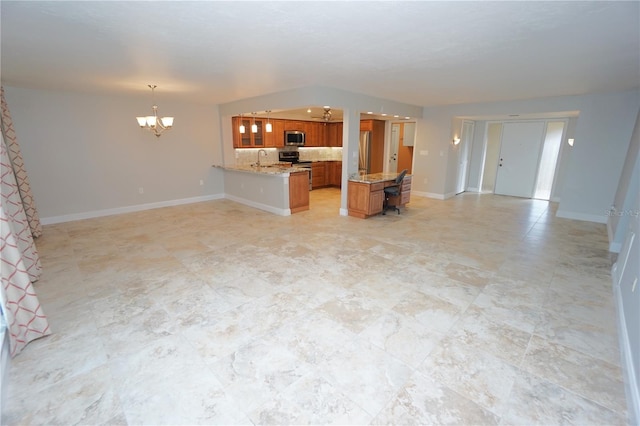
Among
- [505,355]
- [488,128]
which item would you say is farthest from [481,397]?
[488,128]

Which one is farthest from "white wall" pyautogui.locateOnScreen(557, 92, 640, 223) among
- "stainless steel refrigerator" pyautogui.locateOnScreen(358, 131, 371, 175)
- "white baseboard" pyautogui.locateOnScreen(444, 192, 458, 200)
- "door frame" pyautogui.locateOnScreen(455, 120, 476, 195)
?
A: "stainless steel refrigerator" pyautogui.locateOnScreen(358, 131, 371, 175)

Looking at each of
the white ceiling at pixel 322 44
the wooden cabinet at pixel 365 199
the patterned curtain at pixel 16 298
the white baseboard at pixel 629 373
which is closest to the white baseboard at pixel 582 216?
the white ceiling at pixel 322 44

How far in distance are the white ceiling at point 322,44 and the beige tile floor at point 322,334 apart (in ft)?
7.82

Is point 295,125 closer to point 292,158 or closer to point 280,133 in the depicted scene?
point 280,133

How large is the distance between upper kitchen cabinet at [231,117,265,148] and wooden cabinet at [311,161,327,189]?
1.85 meters

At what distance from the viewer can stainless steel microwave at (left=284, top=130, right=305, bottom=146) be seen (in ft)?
27.5

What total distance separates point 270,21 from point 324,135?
765 cm

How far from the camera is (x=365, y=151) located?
923 cm

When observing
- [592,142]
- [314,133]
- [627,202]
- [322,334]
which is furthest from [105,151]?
[592,142]

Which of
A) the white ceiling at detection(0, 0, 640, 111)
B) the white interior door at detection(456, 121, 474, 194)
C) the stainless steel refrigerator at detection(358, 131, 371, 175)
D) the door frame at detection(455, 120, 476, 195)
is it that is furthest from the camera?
the stainless steel refrigerator at detection(358, 131, 371, 175)

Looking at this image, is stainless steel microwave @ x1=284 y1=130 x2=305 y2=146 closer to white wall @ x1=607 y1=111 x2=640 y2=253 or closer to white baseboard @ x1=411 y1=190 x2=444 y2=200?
white baseboard @ x1=411 y1=190 x2=444 y2=200

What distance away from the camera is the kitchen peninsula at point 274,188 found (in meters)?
5.91

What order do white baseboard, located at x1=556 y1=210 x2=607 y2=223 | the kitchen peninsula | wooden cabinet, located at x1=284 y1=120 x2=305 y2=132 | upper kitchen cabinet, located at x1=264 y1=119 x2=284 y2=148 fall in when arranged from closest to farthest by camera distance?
white baseboard, located at x1=556 y1=210 x2=607 y2=223 < the kitchen peninsula < upper kitchen cabinet, located at x1=264 y1=119 x2=284 y2=148 < wooden cabinet, located at x1=284 y1=120 x2=305 y2=132

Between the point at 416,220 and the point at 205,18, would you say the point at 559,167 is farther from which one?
the point at 205,18
